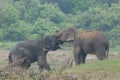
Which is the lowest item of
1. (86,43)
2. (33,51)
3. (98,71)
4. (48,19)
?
(48,19)

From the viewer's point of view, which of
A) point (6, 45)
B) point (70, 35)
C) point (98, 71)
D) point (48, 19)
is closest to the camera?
point (98, 71)

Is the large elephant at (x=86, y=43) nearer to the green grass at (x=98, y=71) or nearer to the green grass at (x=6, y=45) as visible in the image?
the green grass at (x=98, y=71)

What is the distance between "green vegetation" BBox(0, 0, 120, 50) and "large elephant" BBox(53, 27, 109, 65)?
41.8 feet

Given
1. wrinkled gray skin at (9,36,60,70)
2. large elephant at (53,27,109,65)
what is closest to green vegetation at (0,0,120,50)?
large elephant at (53,27,109,65)

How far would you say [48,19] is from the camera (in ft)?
116

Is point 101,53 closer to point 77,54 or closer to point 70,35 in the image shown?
point 77,54

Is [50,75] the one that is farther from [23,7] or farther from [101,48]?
[23,7]

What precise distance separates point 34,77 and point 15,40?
21957 millimetres

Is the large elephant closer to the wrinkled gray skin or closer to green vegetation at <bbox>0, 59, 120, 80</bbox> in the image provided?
the wrinkled gray skin

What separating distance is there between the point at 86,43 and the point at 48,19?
65.7 feet

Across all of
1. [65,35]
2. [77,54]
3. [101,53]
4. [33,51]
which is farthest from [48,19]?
[33,51]

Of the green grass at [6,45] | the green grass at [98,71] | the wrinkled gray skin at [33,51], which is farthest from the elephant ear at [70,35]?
the green grass at [6,45]

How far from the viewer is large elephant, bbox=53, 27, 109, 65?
15461 mm

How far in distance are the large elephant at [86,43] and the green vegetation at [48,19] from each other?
12756 millimetres
